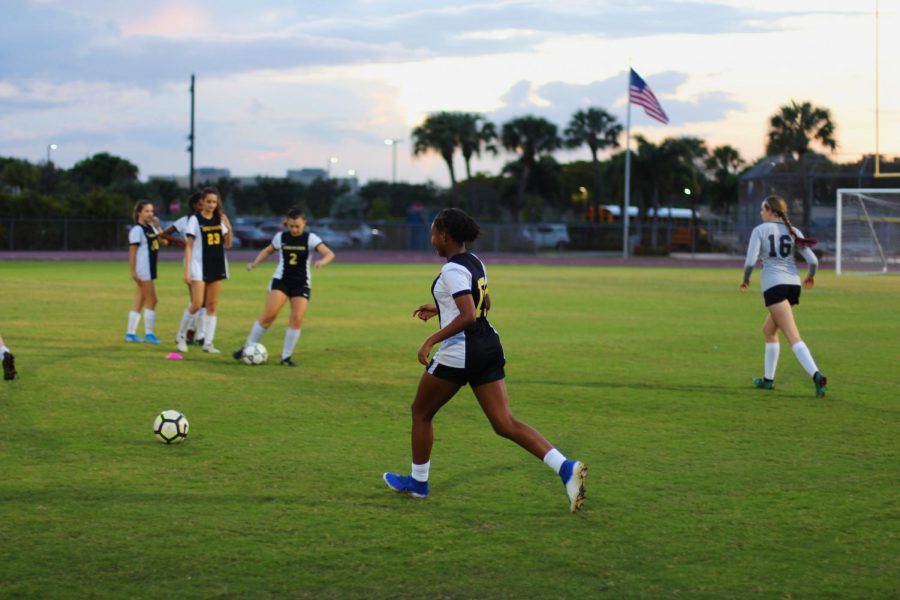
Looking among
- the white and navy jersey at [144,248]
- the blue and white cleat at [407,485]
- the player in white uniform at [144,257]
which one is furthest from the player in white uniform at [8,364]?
the blue and white cleat at [407,485]

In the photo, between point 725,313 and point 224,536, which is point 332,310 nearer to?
point 725,313

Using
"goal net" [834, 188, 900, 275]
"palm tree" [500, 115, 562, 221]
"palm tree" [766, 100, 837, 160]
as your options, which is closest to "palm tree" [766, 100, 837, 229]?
"palm tree" [766, 100, 837, 160]

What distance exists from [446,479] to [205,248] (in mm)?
7837

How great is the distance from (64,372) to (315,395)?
3194 mm

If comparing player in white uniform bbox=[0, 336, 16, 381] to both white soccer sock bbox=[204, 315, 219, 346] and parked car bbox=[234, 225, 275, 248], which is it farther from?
parked car bbox=[234, 225, 275, 248]

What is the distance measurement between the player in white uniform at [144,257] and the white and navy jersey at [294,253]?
3006mm

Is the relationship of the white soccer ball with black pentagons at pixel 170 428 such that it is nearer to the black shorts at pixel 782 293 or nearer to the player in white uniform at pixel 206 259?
the player in white uniform at pixel 206 259

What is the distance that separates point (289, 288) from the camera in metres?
13.3

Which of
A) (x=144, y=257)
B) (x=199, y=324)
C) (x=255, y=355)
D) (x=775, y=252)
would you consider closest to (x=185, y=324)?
(x=199, y=324)

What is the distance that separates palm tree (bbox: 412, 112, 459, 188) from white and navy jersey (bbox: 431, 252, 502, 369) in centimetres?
7177

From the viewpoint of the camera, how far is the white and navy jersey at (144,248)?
15469 mm

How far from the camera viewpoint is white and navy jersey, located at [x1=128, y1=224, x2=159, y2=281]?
50.8 ft

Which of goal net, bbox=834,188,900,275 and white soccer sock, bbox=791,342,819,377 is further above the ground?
Answer: goal net, bbox=834,188,900,275

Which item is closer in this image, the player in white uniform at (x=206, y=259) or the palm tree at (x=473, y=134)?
the player in white uniform at (x=206, y=259)
